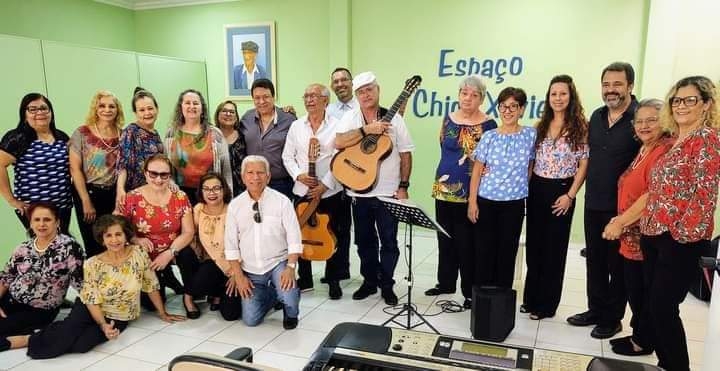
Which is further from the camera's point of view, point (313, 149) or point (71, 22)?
point (71, 22)

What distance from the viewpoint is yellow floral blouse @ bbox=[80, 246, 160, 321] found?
2.70 metres

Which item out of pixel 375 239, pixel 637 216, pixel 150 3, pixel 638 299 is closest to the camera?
pixel 637 216

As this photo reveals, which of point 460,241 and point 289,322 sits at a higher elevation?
point 460,241

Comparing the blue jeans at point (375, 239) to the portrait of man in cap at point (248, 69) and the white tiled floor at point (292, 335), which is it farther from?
the portrait of man in cap at point (248, 69)

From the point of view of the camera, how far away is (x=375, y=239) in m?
3.26

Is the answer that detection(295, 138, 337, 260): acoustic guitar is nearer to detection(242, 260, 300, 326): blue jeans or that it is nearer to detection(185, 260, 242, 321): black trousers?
detection(242, 260, 300, 326): blue jeans

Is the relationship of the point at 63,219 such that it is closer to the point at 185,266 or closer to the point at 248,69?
the point at 185,266

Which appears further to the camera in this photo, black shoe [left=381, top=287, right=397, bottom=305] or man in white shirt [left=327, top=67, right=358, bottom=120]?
man in white shirt [left=327, top=67, right=358, bottom=120]

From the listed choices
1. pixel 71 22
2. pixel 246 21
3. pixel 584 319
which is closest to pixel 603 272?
pixel 584 319

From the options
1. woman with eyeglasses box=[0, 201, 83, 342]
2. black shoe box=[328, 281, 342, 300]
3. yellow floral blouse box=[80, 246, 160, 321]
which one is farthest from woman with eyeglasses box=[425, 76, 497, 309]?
woman with eyeglasses box=[0, 201, 83, 342]

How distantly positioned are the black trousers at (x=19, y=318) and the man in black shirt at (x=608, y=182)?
311 centimetres

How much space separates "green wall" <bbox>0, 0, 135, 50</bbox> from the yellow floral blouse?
3295mm

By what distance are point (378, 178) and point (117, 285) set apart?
164 centimetres

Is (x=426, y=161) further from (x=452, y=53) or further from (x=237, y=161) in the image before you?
(x=237, y=161)
